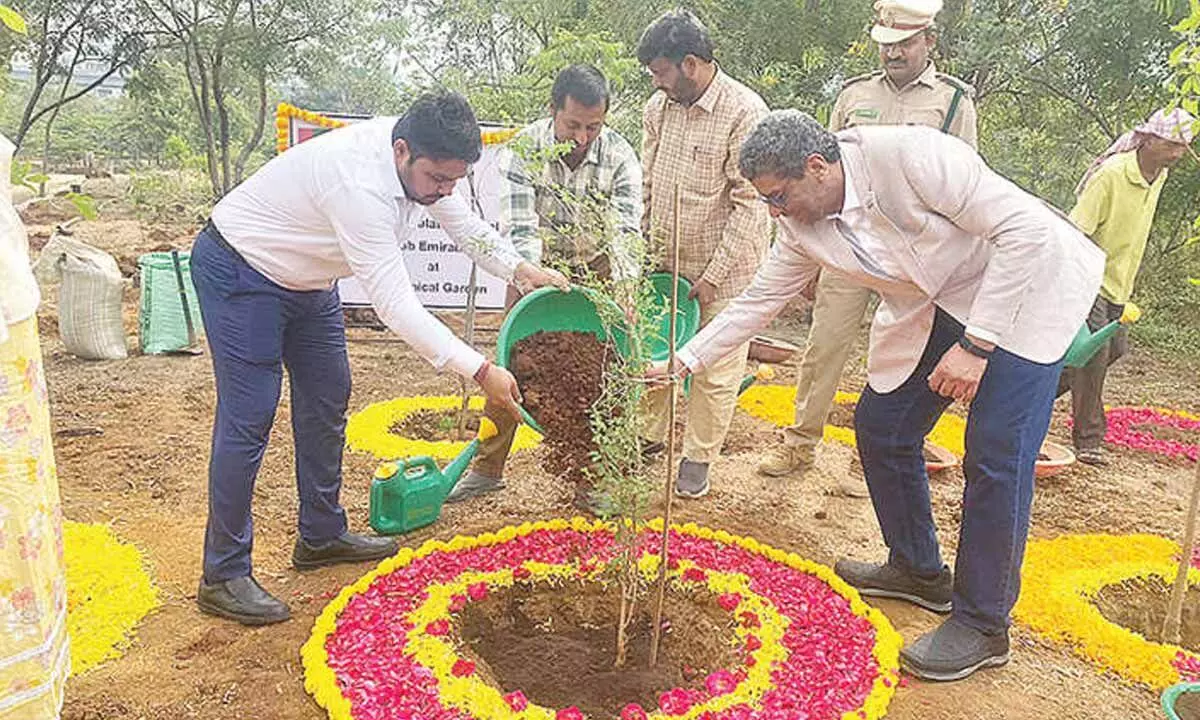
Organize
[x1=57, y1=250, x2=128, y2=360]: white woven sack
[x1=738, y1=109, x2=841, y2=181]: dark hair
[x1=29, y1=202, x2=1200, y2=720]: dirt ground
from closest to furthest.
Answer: [x1=738, y1=109, x2=841, y2=181]: dark hair < [x1=29, y1=202, x2=1200, y2=720]: dirt ground < [x1=57, y1=250, x2=128, y2=360]: white woven sack

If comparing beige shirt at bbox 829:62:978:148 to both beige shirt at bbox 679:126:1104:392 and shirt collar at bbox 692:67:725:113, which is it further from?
beige shirt at bbox 679:126:1104:392

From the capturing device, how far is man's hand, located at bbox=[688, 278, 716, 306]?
15.1 feet

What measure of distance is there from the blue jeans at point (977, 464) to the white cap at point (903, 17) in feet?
5.48

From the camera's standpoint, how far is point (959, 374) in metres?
3.00

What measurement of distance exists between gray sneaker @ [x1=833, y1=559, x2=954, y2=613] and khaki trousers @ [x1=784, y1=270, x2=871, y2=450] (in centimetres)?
110

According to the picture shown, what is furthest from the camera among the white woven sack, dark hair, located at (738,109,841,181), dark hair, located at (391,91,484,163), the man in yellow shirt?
the white woven sack

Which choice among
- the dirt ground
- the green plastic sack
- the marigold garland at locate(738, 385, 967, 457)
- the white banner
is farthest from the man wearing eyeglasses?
the green plastic sack

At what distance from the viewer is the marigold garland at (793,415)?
5.75 metres

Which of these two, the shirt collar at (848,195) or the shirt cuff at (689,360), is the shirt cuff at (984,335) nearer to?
the shirt collar at (848,195)

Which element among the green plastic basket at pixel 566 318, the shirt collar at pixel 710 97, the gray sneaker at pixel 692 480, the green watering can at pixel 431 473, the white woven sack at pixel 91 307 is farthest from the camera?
the white woven sack at pixel 91 307

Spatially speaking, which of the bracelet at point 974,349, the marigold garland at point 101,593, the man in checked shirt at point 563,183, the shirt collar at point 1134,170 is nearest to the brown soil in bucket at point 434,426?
the man in checked shirt at point 563,183

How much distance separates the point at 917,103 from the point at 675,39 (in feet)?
3.81

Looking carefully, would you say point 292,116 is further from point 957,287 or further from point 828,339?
point 957,287

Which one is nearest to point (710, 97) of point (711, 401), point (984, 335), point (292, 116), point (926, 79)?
point (926, 79)
